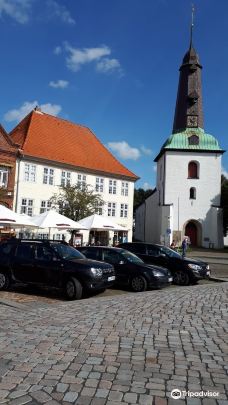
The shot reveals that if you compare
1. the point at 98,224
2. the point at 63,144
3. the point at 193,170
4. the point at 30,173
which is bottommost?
the point at 98,224

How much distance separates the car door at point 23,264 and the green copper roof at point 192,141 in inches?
1752

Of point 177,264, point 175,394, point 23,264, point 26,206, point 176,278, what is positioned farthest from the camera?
point 26,206

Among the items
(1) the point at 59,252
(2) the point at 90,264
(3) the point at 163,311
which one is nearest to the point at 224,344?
(3) the point at 163,311

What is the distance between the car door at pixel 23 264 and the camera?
13438mm

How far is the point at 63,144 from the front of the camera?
47.4m

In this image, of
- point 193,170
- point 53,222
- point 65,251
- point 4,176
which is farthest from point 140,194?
point 65,251

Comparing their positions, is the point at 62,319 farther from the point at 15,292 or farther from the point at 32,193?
the point at 32,193

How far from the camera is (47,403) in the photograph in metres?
4.74

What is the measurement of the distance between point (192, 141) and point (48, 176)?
2222cm

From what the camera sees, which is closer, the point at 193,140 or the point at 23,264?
the point at 23,264

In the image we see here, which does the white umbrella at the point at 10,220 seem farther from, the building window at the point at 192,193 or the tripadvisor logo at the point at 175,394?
the building window at the point at 192,193

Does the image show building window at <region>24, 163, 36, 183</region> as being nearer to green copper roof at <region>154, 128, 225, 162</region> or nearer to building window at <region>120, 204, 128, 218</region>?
building window at <region>120, 204, 128, 218</region>

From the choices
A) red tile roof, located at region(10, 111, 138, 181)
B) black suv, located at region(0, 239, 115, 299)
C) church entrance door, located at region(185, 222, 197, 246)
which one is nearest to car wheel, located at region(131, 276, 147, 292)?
black suv, located at region(0, 239, 115, 299)

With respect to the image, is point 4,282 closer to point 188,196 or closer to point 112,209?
point 112,209
